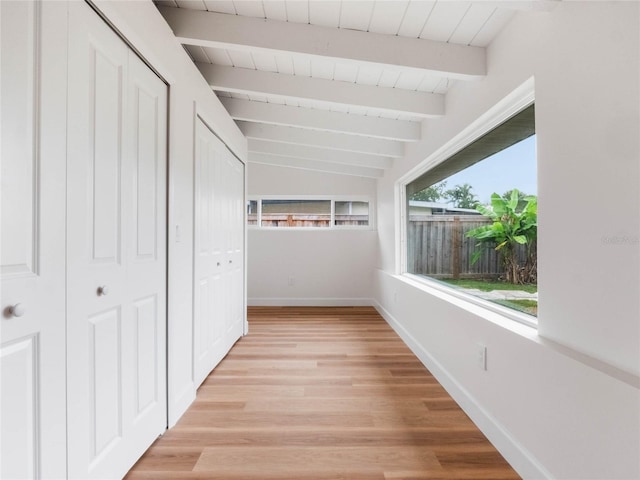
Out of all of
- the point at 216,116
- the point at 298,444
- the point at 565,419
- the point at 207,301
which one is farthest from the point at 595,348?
the point at 216,116

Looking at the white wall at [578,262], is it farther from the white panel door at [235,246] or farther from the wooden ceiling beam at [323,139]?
the white panel door at [235,246]

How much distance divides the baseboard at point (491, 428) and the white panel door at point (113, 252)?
5.76 feet

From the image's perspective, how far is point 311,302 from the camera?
486 cm

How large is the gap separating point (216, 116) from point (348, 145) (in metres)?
1.49

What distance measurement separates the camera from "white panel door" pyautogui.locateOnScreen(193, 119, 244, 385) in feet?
6.94

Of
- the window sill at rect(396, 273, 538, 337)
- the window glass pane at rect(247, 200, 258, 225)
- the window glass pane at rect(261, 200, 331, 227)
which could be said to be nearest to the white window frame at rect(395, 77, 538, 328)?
the window sill at rect(396, 273, 538, 337)

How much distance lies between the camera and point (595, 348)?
1.05 metres

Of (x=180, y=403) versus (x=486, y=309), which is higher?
(x=486, y=309)

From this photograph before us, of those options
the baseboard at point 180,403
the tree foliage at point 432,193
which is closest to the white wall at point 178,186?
the baseboard at point 180,403

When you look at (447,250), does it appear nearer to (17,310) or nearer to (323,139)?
(323,139)

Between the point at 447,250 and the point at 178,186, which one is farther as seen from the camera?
the point at 447,250

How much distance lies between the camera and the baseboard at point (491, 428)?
1.29m

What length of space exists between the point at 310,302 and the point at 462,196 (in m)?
3.12

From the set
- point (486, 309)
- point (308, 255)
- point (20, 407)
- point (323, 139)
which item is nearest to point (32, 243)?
point (20, 407)
